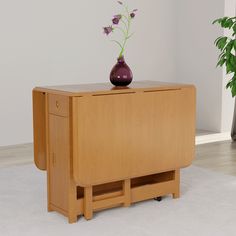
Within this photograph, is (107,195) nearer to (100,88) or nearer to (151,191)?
(151,191)

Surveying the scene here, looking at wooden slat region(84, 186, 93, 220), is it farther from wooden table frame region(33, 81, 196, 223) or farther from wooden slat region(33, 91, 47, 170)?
wooden slat region(33, 91, 47, 170)

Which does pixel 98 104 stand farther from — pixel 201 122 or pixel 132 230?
pixel 201 122

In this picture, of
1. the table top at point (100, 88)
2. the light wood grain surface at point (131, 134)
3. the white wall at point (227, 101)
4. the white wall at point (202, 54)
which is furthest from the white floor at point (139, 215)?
the white wall at point (202, 54)

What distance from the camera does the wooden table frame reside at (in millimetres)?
3117

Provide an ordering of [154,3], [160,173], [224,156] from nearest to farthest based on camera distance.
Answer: [160,173], [224,156], [154,3]

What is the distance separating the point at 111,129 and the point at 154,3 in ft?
12.2

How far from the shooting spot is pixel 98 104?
3145mm

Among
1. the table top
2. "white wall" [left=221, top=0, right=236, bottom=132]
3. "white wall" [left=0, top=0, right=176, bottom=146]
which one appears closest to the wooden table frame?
the table top

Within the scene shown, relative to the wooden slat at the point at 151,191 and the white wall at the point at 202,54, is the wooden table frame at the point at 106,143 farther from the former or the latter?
the white wall at the point at 202,54

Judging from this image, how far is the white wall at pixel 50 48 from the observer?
5.57 meters

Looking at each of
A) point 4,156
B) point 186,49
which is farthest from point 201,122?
point 4,156

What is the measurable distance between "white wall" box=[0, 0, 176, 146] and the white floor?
1.71 m

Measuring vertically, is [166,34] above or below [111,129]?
above

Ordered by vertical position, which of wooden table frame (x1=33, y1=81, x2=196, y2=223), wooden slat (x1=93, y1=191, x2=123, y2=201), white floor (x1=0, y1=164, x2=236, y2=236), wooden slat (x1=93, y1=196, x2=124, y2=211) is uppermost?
wooden table frame (x1=33, y1=81, x2=196, y2=223)
